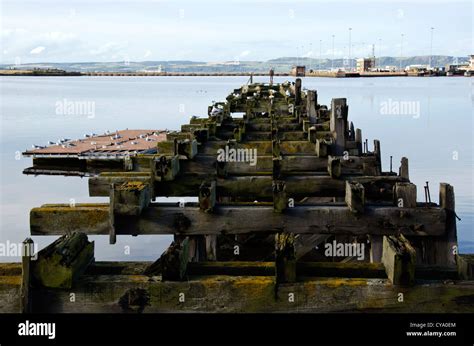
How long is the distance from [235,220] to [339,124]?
694 centimetres

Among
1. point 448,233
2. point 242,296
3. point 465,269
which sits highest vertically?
point 465,269

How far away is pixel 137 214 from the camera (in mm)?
5750

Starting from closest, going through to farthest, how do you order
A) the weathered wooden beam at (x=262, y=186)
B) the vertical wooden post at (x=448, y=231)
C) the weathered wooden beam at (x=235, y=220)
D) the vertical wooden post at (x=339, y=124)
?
1. the weathered wooden beam at (x=235, y=220)
2. the vertical wooden post at (x=448, y=231)
3. the weathered wooden beam at (x=262, y=186)
4. the vertical wooden post at (x=339, y=124)

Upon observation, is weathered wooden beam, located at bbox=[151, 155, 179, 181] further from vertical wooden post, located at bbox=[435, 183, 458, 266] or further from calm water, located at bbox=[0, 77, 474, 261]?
calm water, located at bbox=[0, 77, 474, 261]

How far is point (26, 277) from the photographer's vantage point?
3750 mm

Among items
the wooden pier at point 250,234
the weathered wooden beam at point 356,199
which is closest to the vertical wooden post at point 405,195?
the wooden pier at point 250,234

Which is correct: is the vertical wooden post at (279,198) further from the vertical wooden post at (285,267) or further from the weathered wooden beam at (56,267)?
the weathered wooden beam at (56,267)

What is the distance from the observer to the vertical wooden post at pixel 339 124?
12211mm

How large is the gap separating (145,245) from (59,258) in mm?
14468

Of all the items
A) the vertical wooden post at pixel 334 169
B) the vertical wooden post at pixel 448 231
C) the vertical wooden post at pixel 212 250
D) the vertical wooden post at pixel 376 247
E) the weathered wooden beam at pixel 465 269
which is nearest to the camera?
the weathered wooden beam at pixel 465 269

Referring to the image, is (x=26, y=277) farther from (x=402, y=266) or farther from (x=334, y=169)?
(x=334, y=169)

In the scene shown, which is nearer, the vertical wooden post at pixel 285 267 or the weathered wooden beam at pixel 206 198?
the vertical wooden post at pixel 285 267

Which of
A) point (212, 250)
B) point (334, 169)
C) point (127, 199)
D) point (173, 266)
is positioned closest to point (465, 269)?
point (173, 266)

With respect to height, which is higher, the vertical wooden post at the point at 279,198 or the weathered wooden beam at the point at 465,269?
the vertical wooden post at the point at 279,198
